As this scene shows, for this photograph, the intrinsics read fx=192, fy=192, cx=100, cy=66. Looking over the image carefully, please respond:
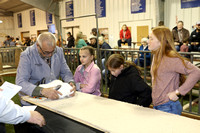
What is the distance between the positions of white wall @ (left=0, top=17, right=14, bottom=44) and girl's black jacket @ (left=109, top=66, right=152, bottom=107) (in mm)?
20349

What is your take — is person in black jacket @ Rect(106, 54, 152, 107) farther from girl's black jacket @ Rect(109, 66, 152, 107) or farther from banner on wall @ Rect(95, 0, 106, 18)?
banner on wall @ Rect(95, 0, 106, 18)

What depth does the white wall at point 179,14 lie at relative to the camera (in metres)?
6.87

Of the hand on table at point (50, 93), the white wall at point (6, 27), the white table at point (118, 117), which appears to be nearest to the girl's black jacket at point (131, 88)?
the white table at point (118, 117)

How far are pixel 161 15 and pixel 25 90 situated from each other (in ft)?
23.2

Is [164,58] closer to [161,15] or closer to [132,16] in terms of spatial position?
[161,15]

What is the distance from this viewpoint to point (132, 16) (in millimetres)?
8773

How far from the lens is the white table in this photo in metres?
1.17

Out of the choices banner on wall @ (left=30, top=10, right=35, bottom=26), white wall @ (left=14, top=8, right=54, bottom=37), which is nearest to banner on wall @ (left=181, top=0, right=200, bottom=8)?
white wall @ (left=14, top=8, right=54, bottom=37)

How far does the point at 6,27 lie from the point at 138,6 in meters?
16.1

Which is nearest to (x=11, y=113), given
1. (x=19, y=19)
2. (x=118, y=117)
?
(x=118, y=117)

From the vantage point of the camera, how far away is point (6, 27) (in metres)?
19.8

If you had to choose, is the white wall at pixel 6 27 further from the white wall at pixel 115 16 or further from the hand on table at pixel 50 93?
the hand on table at pixel 50 93

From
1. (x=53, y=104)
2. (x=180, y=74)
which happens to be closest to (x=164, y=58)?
(x=180, y=74)

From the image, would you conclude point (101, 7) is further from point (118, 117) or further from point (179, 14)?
point (118, 117)
